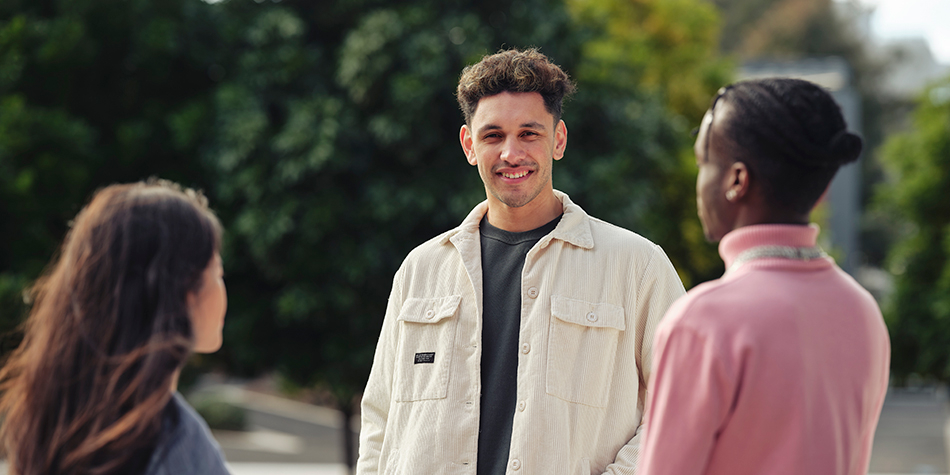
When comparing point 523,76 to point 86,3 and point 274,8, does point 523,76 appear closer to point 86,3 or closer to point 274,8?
point 274,8

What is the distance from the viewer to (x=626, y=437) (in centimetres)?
248

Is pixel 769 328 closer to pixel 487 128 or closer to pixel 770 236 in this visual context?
pixel 770 236

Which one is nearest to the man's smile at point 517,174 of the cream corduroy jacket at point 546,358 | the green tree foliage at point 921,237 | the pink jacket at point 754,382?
the cream corduroy jacket at point 546,358

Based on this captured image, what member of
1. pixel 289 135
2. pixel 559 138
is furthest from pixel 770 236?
pixel 289 135

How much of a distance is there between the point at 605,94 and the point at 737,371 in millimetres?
8011

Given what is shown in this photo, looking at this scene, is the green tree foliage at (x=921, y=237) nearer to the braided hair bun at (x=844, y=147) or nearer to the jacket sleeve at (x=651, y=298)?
the jacket sleeve at (x=651, y=298)

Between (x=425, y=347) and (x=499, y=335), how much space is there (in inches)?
10.4

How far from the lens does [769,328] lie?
1.35 meters

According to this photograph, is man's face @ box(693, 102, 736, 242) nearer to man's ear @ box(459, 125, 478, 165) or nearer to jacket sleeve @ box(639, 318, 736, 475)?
jacket sleeve @ box(639, 318, 736, 475)

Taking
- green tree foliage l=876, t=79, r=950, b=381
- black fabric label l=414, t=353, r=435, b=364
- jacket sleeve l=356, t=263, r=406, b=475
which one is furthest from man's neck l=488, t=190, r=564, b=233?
green tree foliage l=876, t=79, r=950, b=381

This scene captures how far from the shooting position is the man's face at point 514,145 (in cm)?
263

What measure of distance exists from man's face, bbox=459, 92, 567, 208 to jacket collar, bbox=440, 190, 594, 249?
0.11m

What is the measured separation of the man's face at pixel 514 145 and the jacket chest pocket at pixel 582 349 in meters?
0.39

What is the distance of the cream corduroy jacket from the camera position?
7.97 ft
